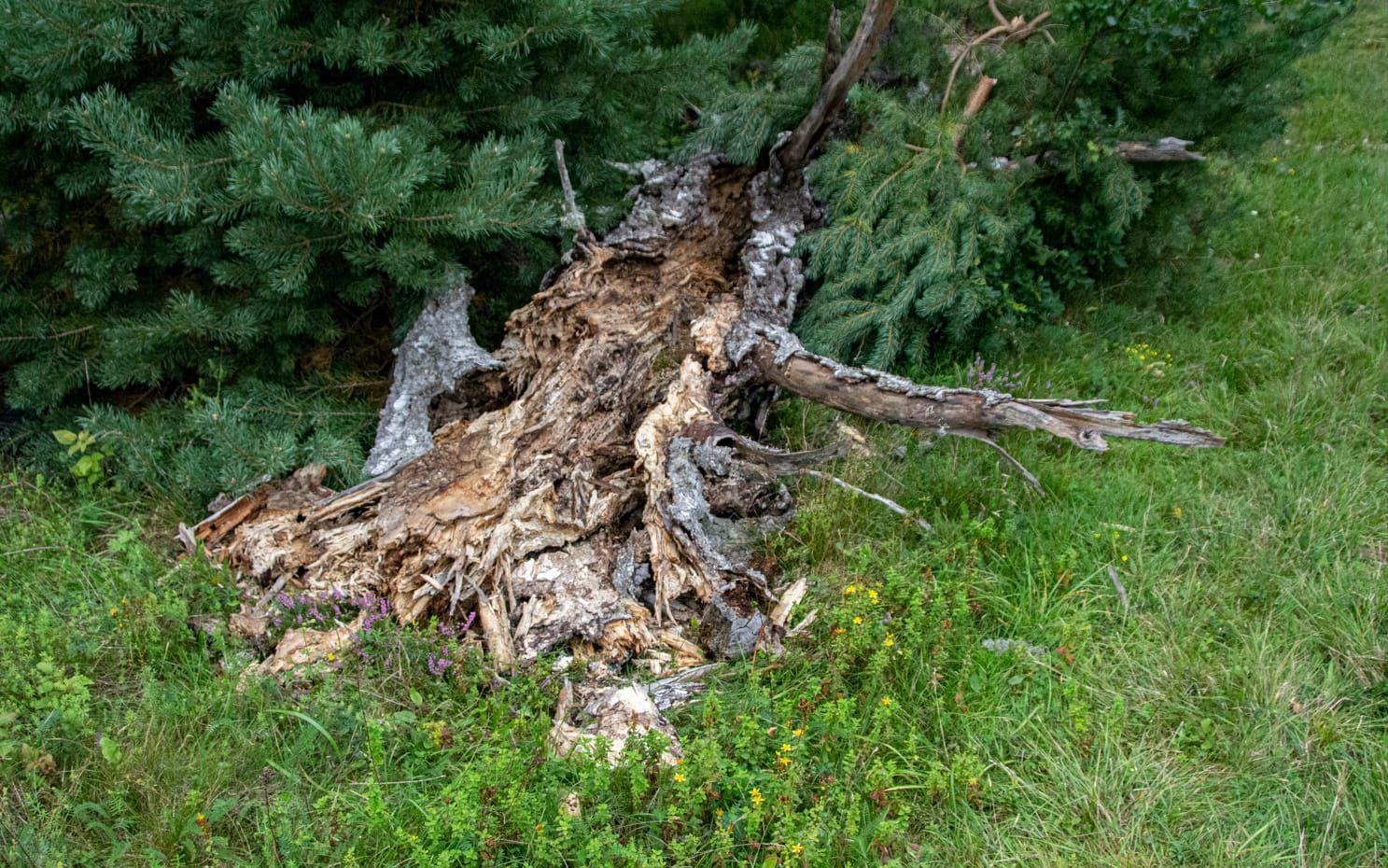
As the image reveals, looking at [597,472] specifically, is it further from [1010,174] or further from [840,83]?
[1010,174]

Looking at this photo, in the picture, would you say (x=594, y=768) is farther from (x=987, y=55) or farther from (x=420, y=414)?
(x=987, y=55)

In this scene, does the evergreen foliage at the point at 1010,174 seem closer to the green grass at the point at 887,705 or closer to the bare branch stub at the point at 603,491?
the bare branch stub at the point at 603,491

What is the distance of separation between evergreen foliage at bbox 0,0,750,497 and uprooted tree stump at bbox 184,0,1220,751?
364 millimetres

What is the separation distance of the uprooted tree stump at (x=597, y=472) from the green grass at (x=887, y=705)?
20cm

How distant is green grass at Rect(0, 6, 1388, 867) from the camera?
8.07ft

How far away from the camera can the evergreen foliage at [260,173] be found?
10.7 ft

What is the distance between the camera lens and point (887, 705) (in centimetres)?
270

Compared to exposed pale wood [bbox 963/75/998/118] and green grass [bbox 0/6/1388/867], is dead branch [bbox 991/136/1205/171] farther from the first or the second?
green grass [bbox 0/6/1388/867]

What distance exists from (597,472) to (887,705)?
4.80 ft

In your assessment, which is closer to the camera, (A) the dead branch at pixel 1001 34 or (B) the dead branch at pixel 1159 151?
(B) the dead branch at pixel 1159 151

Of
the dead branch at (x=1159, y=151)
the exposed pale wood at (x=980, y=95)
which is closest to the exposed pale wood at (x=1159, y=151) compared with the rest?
the dead branch at (x=1159, y=151)

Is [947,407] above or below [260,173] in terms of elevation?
below

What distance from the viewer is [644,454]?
3.44 metres

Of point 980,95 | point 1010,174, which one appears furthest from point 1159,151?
point 980,95
